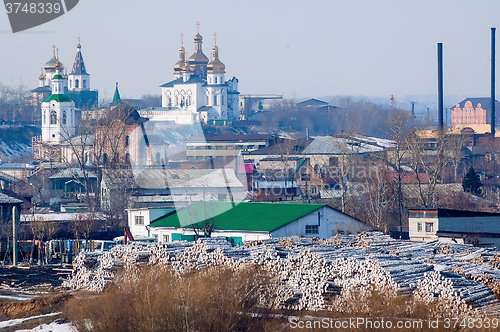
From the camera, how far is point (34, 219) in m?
23.9

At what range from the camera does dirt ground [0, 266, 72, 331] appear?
12.0m

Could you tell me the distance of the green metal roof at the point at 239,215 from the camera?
57.8 feet

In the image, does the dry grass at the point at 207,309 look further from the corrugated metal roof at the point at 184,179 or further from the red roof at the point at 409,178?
the red roof at the point at 409,178

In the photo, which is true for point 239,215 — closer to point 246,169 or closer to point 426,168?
point 426,168

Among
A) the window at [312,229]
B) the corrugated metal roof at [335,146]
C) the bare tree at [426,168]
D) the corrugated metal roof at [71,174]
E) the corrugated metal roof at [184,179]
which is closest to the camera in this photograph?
the window at [312,229]

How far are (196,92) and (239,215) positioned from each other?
68694 millimetres

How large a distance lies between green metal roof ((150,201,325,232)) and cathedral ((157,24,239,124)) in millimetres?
63337

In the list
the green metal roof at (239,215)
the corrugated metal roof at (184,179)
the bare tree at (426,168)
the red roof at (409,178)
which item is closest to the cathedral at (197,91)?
the bare tree at (426,168)

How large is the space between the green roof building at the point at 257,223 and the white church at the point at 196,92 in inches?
2513

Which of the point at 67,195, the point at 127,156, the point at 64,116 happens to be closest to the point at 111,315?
the point at 67,195

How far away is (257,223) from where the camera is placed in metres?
17.7

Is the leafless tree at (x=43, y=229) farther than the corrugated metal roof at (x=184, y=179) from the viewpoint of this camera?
No

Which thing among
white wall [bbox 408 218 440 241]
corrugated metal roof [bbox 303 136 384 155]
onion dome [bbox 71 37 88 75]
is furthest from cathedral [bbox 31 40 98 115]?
white wall [bbox 408 218 440 241]

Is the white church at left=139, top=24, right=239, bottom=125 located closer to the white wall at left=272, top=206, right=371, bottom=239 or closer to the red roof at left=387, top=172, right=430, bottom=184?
the red roof at left=387, top=172, right=430, bottom=184
